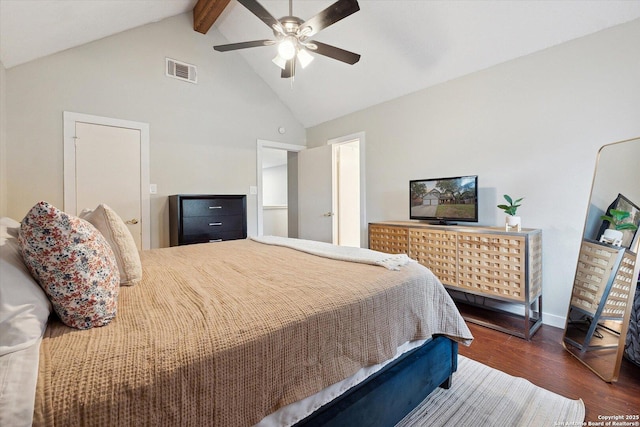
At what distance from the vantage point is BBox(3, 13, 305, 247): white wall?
2.72 metres

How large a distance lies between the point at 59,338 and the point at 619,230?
9.84ft

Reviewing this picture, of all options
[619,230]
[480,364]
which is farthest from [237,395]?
[619,230]

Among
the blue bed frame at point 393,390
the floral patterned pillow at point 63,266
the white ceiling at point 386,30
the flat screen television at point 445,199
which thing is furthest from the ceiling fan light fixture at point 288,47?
the blue bed frame at point 393,390

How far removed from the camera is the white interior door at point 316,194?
4.22m

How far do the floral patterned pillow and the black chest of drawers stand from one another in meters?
2.50

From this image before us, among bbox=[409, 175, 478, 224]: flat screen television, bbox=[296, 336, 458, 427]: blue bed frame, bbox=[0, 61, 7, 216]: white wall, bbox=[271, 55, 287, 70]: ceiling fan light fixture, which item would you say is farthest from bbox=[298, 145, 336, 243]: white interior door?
bbox=[0, 61, 7, 216]: white wall

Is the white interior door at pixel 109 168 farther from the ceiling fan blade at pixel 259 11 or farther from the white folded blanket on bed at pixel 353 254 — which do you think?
the ceiling fan blade at pixel 259 11

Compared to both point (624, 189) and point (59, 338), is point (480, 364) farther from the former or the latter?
point (59, 338)

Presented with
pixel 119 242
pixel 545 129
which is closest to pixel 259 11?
pixel 119 242

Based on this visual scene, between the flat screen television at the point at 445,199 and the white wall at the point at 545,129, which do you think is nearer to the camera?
the white wall at the point at 545,129

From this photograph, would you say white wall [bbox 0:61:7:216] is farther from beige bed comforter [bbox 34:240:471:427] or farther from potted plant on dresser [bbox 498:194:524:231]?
potted plant on dresser [bbox 498:194:524:231]

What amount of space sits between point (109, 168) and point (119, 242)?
8.12 feet

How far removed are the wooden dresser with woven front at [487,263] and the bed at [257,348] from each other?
1.06 metres

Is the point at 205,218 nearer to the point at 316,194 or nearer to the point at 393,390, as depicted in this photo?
the point at 316,194
